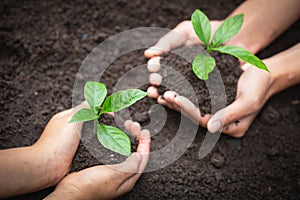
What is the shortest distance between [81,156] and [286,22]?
1.15 meters

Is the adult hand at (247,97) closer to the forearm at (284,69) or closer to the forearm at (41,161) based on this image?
the forearm at (284,69)

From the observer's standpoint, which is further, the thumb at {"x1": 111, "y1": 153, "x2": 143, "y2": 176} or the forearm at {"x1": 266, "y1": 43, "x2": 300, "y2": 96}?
the forearm at {"x1": 266, "y1": 43, "x2": 300, "y2": 96}

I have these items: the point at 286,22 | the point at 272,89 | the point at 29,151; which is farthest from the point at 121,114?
the point at 286,22

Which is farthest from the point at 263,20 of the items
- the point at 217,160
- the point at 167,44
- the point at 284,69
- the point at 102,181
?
the point at 102,181

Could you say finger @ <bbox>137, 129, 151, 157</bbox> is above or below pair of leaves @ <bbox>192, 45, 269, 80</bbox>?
below

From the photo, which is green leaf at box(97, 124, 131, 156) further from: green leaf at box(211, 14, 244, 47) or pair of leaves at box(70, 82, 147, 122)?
green leaf at box(211, 14, 244, 47)

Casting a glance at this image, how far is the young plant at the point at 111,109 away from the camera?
114cm

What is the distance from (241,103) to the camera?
55.9 inches

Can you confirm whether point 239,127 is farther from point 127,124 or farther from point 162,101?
point 127,124

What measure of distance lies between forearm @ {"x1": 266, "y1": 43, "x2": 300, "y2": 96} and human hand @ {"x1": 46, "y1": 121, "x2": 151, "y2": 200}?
69 centimetres

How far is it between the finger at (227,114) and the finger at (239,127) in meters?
0.04

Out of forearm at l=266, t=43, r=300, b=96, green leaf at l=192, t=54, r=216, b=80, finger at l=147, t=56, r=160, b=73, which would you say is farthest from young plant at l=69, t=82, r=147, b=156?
forearm at l=266, t=43, r=300, b=96

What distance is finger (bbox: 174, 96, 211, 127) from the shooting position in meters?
1.41

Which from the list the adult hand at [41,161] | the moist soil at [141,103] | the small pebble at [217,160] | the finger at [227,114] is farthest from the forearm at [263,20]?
the adult hand at [41,161]
